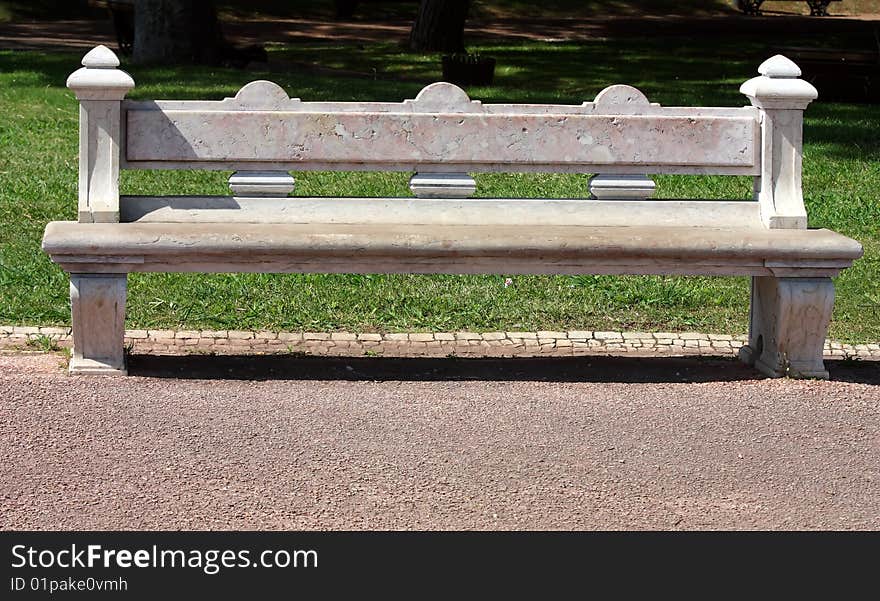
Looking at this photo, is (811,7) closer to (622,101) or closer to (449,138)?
(622,101)

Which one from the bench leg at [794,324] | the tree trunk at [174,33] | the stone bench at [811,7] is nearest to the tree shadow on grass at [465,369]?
the bench leg at [794,324]

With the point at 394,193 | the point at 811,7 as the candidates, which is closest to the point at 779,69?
the point at 394,193

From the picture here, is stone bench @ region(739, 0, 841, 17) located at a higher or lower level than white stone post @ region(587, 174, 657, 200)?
higher

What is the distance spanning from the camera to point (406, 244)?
18.9 ft

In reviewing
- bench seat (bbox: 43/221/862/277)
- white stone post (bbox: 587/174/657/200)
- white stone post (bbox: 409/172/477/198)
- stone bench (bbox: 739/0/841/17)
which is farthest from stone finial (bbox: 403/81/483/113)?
stone bench (bbox: 739/0/841/17)

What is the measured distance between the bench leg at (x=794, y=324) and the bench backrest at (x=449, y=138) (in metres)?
0.32

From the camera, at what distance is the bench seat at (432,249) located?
5695 mm

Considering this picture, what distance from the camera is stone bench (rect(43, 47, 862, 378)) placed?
5773 mm

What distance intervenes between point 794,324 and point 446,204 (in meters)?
1.55

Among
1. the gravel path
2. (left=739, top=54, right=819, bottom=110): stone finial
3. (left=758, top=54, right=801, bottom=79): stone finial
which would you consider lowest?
the gravel path

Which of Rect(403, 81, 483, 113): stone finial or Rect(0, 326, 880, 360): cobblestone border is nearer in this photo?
Rect(403, 81, 483, 113): stone finial

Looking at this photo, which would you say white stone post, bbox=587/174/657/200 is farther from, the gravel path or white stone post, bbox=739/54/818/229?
the gravel path

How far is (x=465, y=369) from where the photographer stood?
6.27 m

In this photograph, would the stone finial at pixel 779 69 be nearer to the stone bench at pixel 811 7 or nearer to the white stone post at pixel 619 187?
the white stone post at pixel 619 187
